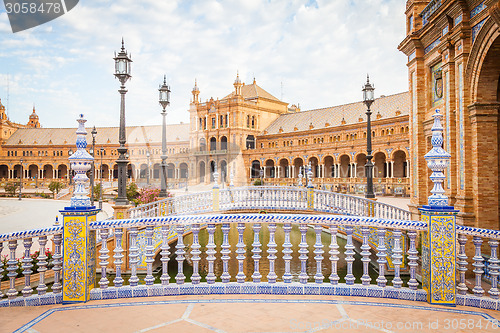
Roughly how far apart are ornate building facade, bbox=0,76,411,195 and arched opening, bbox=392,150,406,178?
0.34 ft

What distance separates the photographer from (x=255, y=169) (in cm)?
5981

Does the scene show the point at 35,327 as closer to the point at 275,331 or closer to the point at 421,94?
the point at 275,331

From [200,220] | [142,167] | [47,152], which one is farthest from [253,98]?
[200,220]

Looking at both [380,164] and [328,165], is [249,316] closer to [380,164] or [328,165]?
[380,164]

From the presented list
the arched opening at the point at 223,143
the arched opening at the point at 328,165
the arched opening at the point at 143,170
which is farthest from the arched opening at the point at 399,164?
the arched opening at the point at 143,170

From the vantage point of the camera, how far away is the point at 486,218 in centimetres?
1028

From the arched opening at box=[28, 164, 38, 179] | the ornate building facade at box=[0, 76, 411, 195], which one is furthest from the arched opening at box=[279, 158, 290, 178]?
the arched opening at box=[28, 164, 38, 179]

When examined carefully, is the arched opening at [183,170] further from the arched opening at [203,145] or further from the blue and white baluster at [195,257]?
the blue and white baluster at [195,257]

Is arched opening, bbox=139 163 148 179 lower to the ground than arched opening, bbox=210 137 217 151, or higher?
lower

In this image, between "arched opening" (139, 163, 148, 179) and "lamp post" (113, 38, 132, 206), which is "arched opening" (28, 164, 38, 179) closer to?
"arched opening" (139, 163, 148, 179)

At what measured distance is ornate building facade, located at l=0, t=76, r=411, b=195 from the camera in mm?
Result: 42250

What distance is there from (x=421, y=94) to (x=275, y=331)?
13663mm

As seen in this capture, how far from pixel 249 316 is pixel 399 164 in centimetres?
4158

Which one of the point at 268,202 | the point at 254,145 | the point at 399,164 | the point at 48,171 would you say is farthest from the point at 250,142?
the point at 48,171
